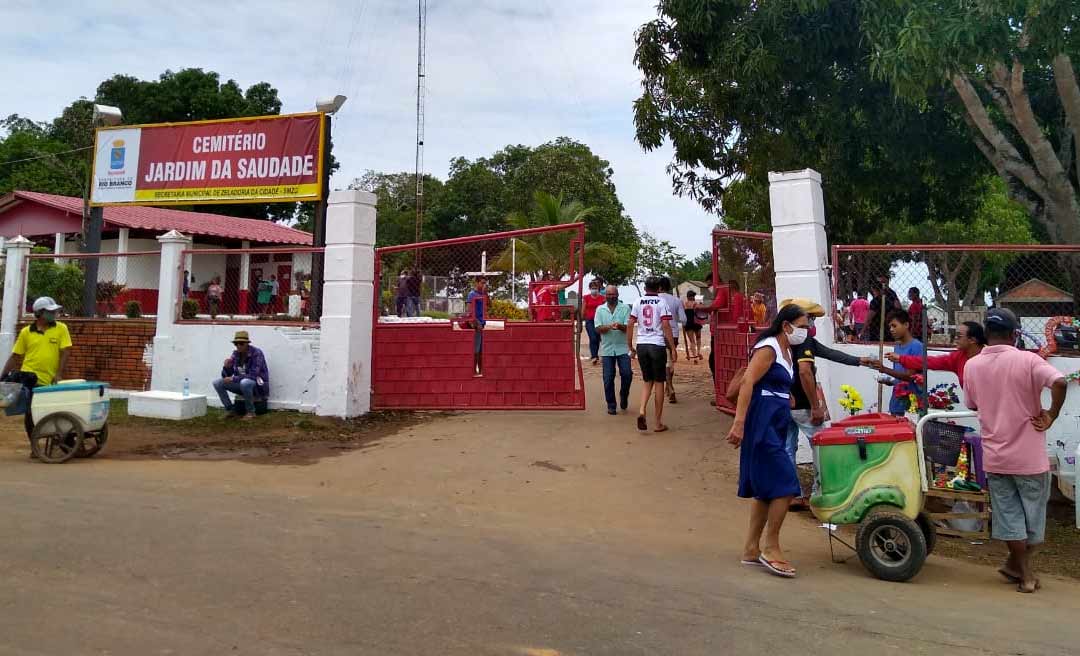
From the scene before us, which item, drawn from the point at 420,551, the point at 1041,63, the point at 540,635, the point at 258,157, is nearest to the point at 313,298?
the point at 258,157

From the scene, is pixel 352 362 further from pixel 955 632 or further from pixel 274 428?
pixel 955 632

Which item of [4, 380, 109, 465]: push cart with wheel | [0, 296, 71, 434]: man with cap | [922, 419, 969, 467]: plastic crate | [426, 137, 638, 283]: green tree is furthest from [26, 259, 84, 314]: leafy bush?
[426, 137, 638, 283]: green tree

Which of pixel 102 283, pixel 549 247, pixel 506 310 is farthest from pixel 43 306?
pixel 549 247

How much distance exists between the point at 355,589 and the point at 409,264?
741cm

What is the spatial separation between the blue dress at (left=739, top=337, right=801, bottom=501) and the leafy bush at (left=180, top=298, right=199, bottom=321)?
28.2 ft

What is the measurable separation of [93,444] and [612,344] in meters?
5.82

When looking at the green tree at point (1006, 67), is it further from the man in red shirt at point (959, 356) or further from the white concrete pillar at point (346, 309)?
the white concrete pillar at point (346, 309)

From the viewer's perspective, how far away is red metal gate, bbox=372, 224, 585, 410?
9.33 meters

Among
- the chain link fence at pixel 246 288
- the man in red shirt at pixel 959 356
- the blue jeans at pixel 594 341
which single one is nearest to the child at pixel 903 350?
the man in red shirt at pixel 959 356

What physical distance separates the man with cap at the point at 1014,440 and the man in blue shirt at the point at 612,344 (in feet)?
15.6

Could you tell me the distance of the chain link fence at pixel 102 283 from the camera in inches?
463

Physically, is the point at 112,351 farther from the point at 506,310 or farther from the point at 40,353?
the point at 506,310

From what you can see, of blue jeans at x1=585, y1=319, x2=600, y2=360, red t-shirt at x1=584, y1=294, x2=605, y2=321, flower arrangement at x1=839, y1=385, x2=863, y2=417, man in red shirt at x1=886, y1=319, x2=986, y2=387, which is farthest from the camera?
blue jeans at x1=585, y1=319, x2=600, y2=360

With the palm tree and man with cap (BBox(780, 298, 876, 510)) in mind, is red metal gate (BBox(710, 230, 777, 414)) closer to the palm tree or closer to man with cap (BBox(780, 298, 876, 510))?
man with cap (BBox(780, 298, 876, 510))
